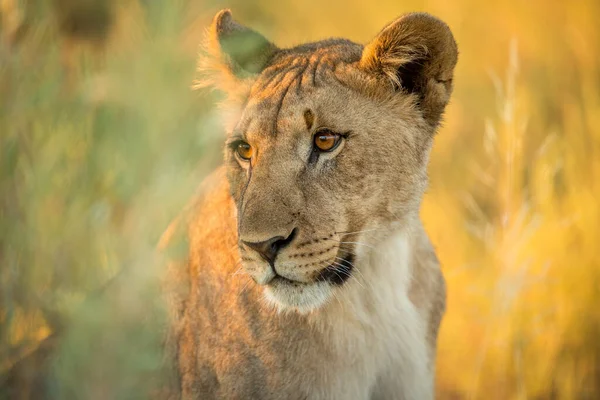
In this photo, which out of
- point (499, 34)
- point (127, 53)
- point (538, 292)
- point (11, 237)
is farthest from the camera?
point (499, 34)

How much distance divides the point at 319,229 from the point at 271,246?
0.84 feet

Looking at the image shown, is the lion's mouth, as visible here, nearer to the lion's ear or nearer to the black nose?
the black nose

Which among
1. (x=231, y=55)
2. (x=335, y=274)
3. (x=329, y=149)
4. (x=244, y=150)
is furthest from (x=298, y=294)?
(x=231, y=55)

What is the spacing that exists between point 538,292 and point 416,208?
280cm

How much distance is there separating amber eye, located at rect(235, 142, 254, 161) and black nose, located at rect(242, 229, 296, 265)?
0.64 meters

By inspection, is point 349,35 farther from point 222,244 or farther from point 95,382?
point 95,382

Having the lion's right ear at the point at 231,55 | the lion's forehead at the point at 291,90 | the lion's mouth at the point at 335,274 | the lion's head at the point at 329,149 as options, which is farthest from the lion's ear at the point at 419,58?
the lion's mouth at the point at 335,274

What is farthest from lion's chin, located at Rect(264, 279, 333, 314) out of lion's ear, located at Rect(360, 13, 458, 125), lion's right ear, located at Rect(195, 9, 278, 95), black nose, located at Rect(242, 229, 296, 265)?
lion's right ear, located at Rect(195, 9, 278, 95)

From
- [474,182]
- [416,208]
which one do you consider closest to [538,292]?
[474,182]

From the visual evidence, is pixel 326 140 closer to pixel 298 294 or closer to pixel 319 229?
pixel 319 229

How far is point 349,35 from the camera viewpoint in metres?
10.0

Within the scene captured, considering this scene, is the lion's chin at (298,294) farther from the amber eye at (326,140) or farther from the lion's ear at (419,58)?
the lion's ear at (419,58)

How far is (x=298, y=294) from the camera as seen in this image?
3564 mm

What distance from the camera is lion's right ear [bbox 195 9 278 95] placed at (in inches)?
166
